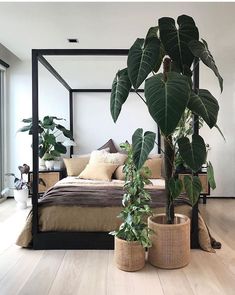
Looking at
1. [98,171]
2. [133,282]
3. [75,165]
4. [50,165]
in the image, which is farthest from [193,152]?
[50,165]

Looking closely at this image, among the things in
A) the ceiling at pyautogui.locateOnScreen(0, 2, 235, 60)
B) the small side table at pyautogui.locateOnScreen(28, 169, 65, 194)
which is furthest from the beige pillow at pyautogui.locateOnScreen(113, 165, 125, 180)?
the ceiling at pyautogui.locateOnScreen(0, 2, 235, 60)

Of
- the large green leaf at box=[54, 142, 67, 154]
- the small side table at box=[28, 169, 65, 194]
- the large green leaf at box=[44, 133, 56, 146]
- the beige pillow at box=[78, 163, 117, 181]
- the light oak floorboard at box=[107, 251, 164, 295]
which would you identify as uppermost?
the large green leaf at box=[44, 133, 56, 146]

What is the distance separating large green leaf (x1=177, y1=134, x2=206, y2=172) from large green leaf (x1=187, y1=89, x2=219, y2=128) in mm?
253

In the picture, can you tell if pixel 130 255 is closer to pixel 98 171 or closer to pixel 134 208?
pixel 134 208

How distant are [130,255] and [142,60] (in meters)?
→ 1.55

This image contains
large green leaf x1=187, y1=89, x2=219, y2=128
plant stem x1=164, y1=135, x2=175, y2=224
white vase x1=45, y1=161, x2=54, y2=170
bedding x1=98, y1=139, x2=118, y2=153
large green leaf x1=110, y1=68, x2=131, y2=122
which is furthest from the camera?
bedding x1=98, y1=139, x2=118, y2=153

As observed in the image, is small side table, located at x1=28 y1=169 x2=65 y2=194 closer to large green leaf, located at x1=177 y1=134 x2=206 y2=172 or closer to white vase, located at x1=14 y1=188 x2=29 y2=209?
white vase, located at x1=14 y1=188 x2=29 y2=209

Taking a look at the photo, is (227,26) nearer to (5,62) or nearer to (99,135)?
(99,135)

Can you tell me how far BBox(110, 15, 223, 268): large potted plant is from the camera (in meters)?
1.91

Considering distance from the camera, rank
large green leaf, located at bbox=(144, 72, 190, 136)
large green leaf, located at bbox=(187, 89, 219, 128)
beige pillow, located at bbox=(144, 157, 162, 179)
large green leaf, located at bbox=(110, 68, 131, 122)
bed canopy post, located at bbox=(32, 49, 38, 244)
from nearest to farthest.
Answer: large green leaf, located at bbox=(144, 72, 190, 136) → large green leaf, located at bbox=(187, 89, 219, 128) → large green leaf, located at bbox=(110, 68, 131, 122) → bed canopy post, located at bbox=(32, 49, 38, 244) → beige pillow, located at bbox=(144, 157, 162, 179)

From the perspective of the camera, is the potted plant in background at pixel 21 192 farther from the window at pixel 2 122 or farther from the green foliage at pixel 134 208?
the green foliage at pixel 134 208

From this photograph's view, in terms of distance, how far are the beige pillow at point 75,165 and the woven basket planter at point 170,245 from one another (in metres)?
2.39

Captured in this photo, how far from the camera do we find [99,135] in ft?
17.6

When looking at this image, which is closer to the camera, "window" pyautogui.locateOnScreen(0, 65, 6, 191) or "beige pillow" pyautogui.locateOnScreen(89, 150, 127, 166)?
"beige pillow" pyautogui.locateOnScreen(89, 150, 127, 166)
